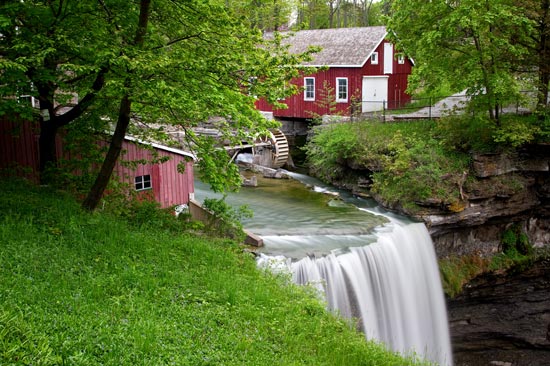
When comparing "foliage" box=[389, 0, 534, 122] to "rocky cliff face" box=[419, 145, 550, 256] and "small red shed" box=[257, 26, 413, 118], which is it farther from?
"small red shed" box=[257, 26, 413, 118]

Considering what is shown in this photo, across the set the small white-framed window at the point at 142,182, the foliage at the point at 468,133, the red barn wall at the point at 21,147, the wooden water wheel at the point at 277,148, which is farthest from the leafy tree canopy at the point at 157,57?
the wooden water wheel at the point at 277,148

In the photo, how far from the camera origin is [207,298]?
9.48 meters

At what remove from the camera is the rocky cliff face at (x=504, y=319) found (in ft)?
62.3

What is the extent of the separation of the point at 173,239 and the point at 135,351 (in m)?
5.10

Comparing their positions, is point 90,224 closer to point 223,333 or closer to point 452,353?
point 223,333

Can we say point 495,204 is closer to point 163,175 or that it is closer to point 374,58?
point 163,175

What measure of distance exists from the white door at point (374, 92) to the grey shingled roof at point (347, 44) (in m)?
1.32

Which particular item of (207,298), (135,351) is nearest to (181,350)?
(135,351)

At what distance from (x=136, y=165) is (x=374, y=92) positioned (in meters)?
19.3

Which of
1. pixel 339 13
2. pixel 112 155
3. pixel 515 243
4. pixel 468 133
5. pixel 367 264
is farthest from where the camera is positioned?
pixel 339 13

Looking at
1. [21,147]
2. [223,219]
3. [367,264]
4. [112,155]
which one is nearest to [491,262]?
[367,264]

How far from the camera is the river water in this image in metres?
14.5

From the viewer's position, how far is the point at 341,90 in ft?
99.2

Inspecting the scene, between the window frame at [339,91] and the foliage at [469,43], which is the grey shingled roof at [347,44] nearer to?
the window frame at [339,91]
